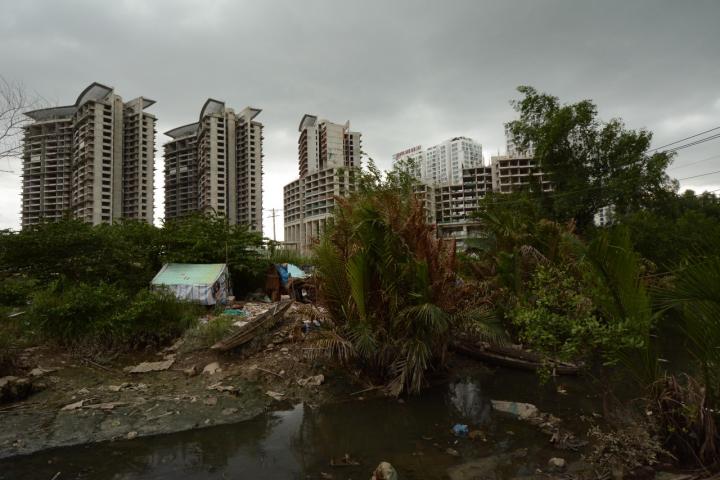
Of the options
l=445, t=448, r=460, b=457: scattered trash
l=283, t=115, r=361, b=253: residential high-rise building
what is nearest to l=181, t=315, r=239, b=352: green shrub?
l=445, t=448, r=460, b=457: scattered trash

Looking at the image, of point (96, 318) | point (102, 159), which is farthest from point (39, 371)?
point (102, 159)

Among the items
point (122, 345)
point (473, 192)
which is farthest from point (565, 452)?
point (473, 192)

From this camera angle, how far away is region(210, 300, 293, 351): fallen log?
8422mm

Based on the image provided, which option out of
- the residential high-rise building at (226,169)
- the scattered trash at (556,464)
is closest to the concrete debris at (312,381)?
the scattered trash at (556,464)

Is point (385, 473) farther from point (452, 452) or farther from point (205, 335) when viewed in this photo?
point (205, 335)

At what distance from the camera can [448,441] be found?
5.70 meters

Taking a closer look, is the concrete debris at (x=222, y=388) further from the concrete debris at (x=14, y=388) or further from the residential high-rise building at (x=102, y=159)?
the residential high-rise building at (x=102, y=159)

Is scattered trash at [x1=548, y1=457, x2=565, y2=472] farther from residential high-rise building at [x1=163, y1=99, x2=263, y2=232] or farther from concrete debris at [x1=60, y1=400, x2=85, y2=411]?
residential high-rise building at [x1=163, y1=99, x2=263, y2=232]

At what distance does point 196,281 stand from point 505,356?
9.13m

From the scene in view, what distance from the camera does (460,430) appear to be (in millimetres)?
5930

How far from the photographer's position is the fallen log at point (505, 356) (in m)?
8.59

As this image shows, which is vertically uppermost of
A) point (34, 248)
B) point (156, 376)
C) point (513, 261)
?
point (34, 248)

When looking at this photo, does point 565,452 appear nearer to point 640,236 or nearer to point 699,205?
point 640,236

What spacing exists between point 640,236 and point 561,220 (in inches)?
174
